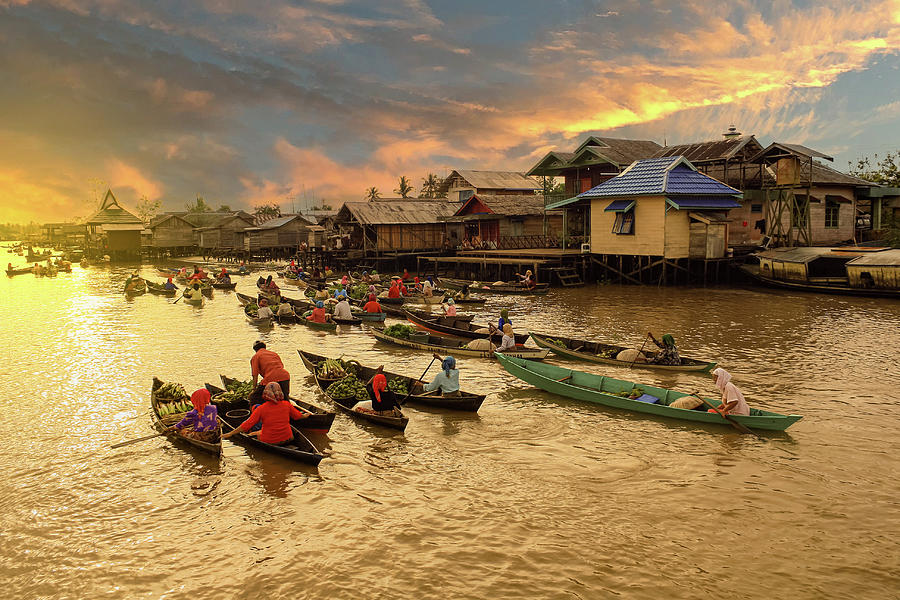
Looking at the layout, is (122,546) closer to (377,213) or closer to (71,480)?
(71,480)

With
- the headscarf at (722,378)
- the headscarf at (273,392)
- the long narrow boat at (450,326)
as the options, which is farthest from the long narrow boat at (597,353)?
the headscarf at (273,392)

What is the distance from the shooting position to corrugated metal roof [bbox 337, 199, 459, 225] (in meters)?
52.0

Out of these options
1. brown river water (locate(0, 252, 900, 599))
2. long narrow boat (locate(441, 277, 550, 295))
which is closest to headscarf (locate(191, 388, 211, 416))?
brown river water (locate(0, 252, 900, 599))

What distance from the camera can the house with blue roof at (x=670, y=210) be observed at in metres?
33.8

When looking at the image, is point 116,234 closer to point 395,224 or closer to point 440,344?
point 395,224

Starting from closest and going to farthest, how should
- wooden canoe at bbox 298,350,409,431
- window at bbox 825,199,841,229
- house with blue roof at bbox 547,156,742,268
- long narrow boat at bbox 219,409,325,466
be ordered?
long narrow boat at bbox 219,409,325,466 → wooden canoe at bbox 298,350,409,431 → house with blue roof at bbox 547,156,742,268 → window at bbox 825,199,841,229

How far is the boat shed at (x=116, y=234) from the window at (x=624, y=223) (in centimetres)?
6778

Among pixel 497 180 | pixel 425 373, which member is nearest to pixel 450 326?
pixel 425 373

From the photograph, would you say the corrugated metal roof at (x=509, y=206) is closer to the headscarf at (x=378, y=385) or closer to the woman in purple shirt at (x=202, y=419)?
the headscarf at (x=378, y=385)

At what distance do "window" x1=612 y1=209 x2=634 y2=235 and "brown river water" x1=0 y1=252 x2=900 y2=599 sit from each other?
1845 centimetres

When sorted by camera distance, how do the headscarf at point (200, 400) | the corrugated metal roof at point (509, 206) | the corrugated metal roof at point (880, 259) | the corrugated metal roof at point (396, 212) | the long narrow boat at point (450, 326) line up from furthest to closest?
the corrugated metal roof at point (396, 212)
the corrugated metal roof at point (509, 206)
the corrugated metal roof at point (880, 259)
the long narrow boat at point (450, 326)
the headscarf at point (200, 400)

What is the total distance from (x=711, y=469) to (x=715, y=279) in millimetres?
28036

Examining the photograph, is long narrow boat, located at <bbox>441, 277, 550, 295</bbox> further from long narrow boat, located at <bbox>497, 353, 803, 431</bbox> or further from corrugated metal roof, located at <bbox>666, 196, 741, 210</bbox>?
long narrow boat, located at <bbox>497, 353, 803, 431</bbox>

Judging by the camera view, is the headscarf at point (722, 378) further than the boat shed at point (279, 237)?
No
